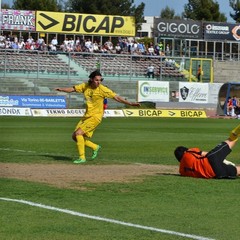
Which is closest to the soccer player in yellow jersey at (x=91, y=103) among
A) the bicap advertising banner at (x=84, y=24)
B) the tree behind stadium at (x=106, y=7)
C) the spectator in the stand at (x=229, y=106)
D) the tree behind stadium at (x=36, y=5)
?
the spectator in the stand at (x=229, y=106)

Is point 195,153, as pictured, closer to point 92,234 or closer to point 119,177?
point 119,177

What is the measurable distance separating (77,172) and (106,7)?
10445 centimetres

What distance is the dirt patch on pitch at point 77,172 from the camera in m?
15.0

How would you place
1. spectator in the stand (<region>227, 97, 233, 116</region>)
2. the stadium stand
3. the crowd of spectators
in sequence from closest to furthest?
spectator in the stand (<region>227, 97, 233, 116</region>), the stadium stand, the crowd of spectators

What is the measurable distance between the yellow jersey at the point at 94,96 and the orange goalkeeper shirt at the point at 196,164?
4.39 m

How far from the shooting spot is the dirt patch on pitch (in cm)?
1498

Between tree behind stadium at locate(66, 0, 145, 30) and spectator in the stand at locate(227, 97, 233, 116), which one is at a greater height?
tree behind stadium at locate(66, 0, 145, 30)

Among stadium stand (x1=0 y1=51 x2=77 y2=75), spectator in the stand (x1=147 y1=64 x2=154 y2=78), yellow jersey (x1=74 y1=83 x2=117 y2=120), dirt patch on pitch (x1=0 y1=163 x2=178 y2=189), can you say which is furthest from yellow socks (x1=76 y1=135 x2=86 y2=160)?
spectator in the stand (x1=147 y1=64 x2=154 y2=78)

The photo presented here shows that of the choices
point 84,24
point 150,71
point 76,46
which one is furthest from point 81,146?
point 84,24

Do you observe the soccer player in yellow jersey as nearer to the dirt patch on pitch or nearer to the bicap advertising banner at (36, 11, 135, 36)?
the dirt patch on pitch

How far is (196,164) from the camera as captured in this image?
1530cm

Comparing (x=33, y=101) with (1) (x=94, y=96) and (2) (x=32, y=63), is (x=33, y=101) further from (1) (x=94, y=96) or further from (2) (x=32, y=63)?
(1) (x=94, y=96)

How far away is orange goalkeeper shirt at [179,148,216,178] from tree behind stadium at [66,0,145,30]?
102984mm

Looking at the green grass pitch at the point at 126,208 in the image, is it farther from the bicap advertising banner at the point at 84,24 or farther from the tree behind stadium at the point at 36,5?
the tree behind stadium at the point at 36,5
